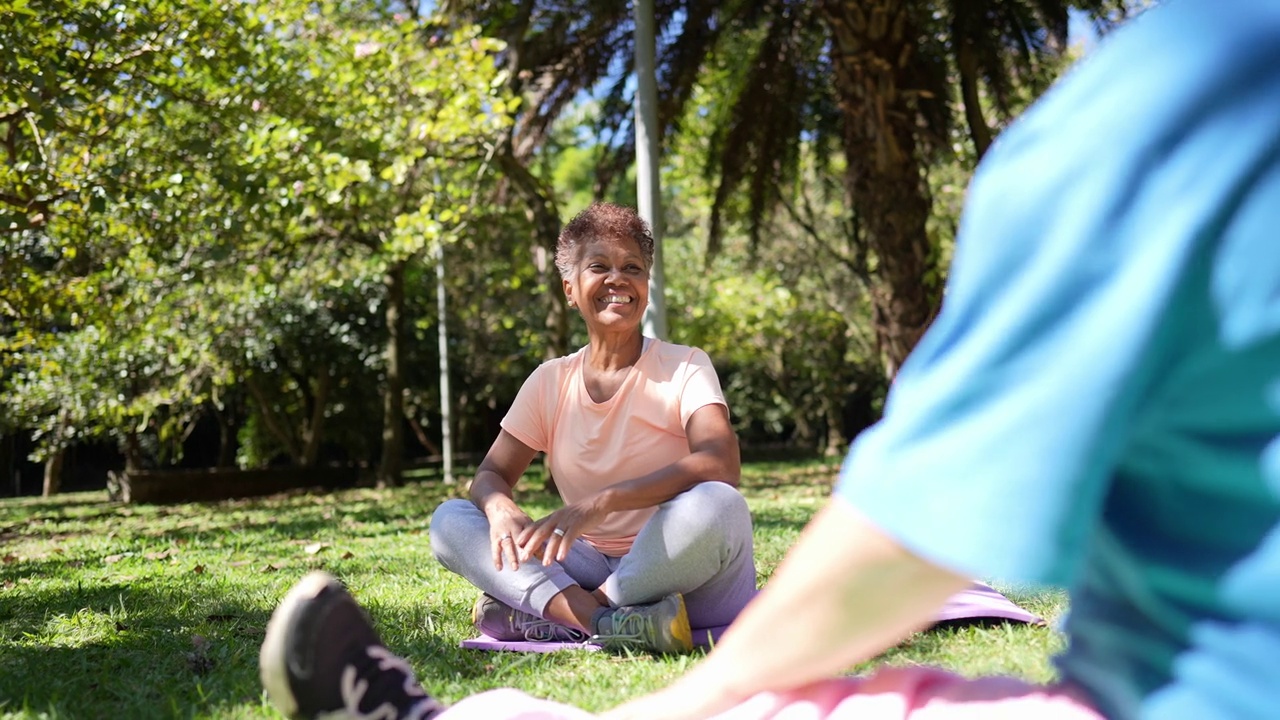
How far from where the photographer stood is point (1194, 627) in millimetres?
941

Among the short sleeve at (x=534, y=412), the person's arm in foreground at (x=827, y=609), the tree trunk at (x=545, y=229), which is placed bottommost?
the person's arm in foreground at (x=827, y=609)

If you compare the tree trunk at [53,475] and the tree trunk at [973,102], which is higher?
the tree trunk at [973,102]

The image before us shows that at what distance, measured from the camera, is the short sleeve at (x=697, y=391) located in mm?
3213

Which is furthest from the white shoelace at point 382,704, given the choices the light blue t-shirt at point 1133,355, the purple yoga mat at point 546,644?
the purple yoga mat at point 546,644

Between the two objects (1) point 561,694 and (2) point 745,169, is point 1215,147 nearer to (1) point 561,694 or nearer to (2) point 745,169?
(1) point 561,694

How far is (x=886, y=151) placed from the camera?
8500 mm

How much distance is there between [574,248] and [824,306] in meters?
15.5

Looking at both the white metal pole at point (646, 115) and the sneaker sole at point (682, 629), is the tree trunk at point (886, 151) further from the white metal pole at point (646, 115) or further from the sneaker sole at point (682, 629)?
the sneaker sole at point (682, 629)

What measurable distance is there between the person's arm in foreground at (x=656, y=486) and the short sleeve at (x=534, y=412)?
52cm

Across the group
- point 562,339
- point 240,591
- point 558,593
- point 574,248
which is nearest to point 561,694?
point 558,593

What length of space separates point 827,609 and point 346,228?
10899mm

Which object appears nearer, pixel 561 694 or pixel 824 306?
pixel 561 694

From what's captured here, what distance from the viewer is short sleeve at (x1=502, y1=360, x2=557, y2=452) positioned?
3516mm

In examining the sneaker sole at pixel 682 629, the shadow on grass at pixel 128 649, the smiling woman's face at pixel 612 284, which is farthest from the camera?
the smiling woman's face at pixel 612 284
